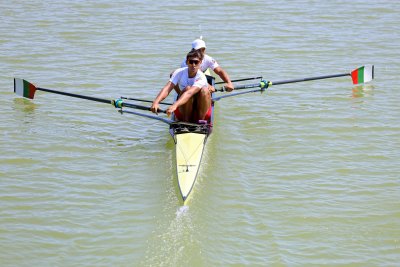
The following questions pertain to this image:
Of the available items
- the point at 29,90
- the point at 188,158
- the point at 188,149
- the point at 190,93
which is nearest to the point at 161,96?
the point at 190,93

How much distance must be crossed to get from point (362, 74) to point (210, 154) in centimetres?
448

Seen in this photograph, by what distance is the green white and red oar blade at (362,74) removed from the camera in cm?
1261

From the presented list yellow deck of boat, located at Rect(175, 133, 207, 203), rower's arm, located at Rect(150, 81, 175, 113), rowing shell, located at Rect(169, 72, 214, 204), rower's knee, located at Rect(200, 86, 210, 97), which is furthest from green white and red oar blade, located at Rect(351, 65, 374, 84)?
yellow deck of boat, located at Rect(175, 133, 207, 203)

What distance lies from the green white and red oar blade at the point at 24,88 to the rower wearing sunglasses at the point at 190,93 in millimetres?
3092

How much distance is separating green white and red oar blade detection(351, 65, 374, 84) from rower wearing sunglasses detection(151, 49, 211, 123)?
4.02 metres

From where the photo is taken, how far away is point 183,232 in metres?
7.36

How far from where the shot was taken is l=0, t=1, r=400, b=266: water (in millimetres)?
7168

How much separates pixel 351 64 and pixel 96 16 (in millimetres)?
7073

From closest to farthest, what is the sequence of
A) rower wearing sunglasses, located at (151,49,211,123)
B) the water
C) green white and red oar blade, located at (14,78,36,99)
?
the water, rower wearing sunglasses, located at (151,49,211,123), green white and red oar blade, located at (14,78,36,99)

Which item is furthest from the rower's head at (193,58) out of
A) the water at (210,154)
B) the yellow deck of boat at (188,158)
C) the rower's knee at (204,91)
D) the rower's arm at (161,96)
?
the water at (210,154)

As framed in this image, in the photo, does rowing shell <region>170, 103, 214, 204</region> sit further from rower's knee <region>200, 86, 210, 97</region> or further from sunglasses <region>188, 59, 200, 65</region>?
sunglasses <region>188, 59, 200, 65</region>

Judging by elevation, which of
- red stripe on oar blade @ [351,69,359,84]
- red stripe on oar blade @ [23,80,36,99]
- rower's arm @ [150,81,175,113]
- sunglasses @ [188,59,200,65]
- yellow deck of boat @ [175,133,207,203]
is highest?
red stripe on oar blade @ [351,69,359,84]

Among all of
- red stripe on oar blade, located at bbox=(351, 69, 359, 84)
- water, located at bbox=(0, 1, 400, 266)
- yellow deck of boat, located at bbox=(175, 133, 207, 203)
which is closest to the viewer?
water, located at bbox=(0, 1, 400, 266)

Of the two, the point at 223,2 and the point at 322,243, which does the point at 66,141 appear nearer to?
the point at 322,243
